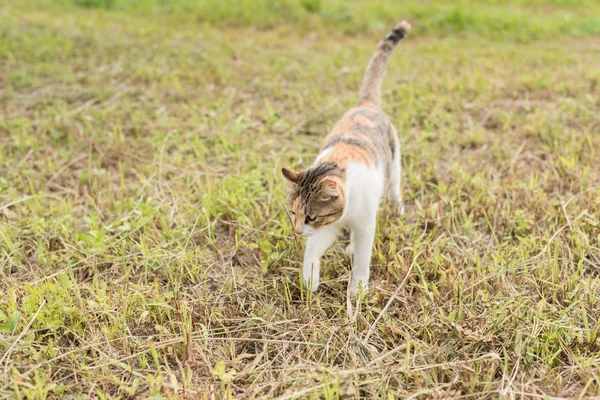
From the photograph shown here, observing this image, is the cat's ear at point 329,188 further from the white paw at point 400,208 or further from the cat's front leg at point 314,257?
the white paw at point 400,208

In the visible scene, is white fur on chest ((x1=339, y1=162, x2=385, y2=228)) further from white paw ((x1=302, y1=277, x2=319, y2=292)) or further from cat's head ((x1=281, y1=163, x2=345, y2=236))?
white paw ((x1=302, y1=277, x2=319, y2=292))

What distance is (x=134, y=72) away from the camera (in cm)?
556

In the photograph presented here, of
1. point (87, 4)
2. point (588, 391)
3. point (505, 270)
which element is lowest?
point (588, 391)

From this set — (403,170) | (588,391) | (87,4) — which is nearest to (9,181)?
(403,170)

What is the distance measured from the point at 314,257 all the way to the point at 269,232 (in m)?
0.48

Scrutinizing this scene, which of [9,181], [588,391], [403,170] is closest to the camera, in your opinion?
[588,391]

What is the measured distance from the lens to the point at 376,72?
3.54 metres

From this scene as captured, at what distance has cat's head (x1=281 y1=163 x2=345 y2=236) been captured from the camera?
2.37m

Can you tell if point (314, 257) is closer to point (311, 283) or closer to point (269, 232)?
point (311, 283)

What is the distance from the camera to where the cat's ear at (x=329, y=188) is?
91.9 inches

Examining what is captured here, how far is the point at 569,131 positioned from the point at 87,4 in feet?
24.3

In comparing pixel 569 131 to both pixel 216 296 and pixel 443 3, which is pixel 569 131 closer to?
pixel 216 296

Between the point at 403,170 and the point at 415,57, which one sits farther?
A: the point at 415,57

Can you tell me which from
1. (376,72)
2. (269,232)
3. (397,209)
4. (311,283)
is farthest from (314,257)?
(376,72)
